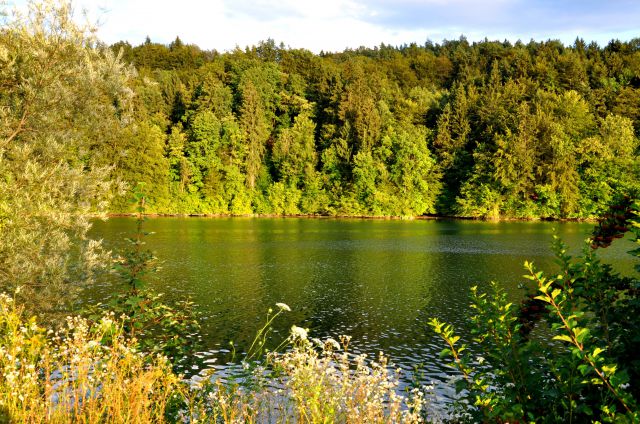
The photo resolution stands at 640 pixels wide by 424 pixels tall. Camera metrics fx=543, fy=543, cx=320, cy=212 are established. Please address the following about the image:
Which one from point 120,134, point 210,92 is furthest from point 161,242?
point 210,92

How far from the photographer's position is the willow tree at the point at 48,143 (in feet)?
A: 34.5

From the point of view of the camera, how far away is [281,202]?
2975 inches

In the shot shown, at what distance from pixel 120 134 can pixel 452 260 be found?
76.9 feet

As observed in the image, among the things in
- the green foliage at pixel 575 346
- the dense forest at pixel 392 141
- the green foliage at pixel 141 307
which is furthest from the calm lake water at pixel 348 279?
the dense forest at pixel 392 141

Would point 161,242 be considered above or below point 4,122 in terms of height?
below

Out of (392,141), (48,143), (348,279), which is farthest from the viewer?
(392,141)

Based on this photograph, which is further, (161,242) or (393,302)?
(161,242)

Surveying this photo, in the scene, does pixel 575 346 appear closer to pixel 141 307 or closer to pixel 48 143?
pixel 141 307

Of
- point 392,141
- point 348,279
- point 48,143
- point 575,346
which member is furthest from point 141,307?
point 392,141

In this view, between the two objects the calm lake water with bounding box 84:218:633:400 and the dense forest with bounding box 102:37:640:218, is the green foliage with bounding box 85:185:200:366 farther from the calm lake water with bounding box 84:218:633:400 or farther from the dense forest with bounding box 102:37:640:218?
the dense forest with bounding box 102:37:640:218

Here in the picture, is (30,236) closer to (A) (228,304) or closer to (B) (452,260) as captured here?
(A) (228,304)

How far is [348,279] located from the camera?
26422mm

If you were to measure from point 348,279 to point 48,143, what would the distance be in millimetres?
17390

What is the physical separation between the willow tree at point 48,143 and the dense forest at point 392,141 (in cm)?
→ 5828
